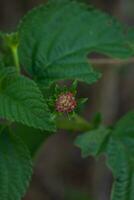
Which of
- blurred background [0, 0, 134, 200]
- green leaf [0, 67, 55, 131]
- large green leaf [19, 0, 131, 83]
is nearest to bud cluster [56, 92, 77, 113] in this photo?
green leaf [0, 67, 55, 131]

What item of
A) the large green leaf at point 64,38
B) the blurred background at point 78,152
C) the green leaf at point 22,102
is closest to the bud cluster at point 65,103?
the green leaf at point 22,102

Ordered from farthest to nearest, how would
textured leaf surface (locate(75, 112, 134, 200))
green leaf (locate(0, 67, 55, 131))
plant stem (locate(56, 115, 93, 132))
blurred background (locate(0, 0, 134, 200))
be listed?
1. blurred background (locate(0, 0, 134, 200))
2. plant stem (locate(56, 115, 93, 132))
3. textured leaf surface (locate(75, 112, 134, 200))
4. green leaf (locate(0, 67, 55, 131))

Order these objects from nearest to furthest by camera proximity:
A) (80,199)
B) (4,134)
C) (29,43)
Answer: (4,134)
(29,43)
(80,199)

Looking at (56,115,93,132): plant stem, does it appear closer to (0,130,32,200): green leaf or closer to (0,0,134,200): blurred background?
(0,130,32,200): green leaf

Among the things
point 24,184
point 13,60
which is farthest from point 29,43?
point 24,184

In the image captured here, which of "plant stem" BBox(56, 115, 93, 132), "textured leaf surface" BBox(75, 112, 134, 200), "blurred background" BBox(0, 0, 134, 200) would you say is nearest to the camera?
"textured leaf surface" BBox(75, 112, 134, 200)

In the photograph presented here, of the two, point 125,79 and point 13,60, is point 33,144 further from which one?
point 125,79

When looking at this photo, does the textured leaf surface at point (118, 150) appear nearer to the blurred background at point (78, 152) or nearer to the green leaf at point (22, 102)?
the green leaf at point (22, 102)

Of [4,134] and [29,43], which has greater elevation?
[29,43]
